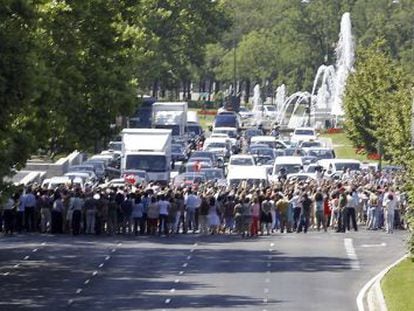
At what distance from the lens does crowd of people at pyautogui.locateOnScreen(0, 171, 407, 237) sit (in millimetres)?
51344

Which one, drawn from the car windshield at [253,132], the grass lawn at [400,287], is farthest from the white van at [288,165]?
the car windshield at [253,132]

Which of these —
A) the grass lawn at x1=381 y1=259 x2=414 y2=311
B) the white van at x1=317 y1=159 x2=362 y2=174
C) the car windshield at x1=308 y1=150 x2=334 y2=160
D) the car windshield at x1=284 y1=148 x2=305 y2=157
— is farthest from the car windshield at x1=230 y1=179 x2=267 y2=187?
the grass lawn at x1=381 y1=259 x2=414 y2=311

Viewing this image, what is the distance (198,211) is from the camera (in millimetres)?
52281

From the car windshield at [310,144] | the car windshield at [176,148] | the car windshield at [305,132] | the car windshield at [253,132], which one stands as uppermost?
the car windshield at [253,132]

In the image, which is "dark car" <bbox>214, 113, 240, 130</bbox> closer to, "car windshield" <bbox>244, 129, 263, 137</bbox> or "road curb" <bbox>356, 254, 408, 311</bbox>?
"car windshield" <bbox>244, 129, 263, 137</bbox>

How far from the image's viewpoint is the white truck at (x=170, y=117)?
9438cm

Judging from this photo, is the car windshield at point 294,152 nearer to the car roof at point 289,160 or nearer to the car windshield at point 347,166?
the car roof at point 289,160

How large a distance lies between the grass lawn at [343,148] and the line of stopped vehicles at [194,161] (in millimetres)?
946

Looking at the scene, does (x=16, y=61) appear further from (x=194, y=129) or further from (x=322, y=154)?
→ (x=194, y=129)

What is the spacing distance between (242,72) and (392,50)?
16648 millimetres

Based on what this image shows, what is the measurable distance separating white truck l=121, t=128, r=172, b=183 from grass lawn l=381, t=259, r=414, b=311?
28.1m

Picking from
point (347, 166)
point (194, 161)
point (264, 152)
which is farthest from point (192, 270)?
point (264, 152)

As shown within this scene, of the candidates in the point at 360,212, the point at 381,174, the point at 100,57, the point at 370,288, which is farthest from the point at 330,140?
the point at 370,288

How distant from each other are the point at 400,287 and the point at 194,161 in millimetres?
40786
